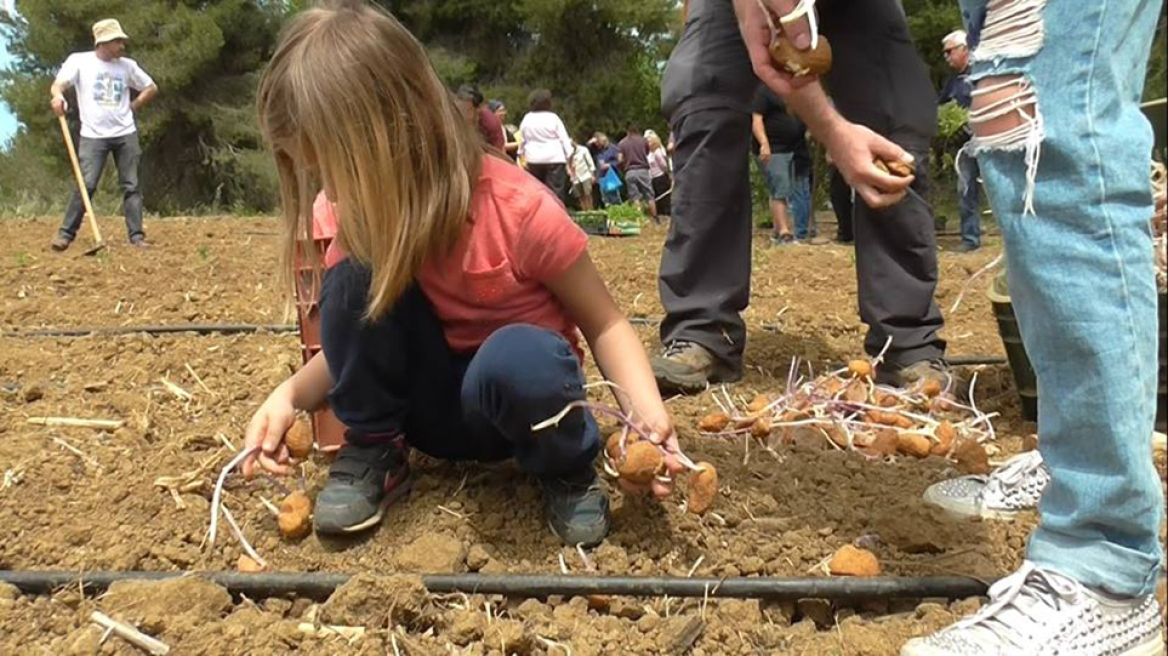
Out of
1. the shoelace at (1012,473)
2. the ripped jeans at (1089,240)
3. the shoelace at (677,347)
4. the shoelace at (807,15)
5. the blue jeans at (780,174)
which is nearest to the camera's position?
the ripped jeans at (1089,240)

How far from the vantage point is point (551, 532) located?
65.1 inches

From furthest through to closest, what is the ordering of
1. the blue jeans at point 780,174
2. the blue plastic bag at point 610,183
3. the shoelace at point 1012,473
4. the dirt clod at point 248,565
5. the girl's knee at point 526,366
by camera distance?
the blue plastic bag at point 610,183 → the blue jeans at point 780,174 → the shoelace at point 1012,473 → the dirt clod at point 248,565 → the girl's knee at point 526,366

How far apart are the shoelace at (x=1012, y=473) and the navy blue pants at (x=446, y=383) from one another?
0.64m

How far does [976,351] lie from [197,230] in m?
6.46

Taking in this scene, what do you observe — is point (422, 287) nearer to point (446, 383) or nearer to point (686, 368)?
point (446, 383)

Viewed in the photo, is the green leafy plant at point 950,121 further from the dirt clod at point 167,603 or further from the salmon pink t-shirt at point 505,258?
the dirt clod at point 167,603

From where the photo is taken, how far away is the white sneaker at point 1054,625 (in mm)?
1116

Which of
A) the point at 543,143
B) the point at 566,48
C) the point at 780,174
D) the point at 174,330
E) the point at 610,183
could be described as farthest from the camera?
the point at 566,48

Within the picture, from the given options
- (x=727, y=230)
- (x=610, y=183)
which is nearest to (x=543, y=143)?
(x=610, y=183)

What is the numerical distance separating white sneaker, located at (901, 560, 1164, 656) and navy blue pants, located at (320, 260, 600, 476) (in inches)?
23.1

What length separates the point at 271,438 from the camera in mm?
1646

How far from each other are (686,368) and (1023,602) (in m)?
1.26

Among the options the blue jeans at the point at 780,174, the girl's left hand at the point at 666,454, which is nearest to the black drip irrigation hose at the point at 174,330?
the girl's left hand at the point at 666,454

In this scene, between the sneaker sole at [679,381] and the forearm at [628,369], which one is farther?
the sneaker sole at [679,381]
